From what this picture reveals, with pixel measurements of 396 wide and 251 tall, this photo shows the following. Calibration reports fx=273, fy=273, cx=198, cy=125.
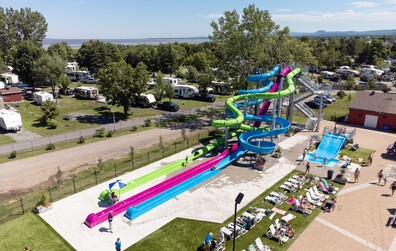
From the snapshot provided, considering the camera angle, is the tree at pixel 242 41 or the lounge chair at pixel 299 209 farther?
the tree at pixel 242 41

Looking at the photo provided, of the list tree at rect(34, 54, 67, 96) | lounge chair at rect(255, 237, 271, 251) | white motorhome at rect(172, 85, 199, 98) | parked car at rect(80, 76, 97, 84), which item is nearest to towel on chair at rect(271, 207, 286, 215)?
lounge chair at rect(255, 237, 271, 251)

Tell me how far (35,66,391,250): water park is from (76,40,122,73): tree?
70.4 m

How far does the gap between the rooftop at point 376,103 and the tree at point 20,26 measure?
103340 mm

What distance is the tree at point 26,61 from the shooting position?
65.7 metres

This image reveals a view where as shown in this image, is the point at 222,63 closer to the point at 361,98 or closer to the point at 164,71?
the point at 361,98

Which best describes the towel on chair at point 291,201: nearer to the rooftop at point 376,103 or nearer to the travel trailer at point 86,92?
the rooftop at point 376,103

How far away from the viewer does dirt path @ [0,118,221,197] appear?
1093 inches

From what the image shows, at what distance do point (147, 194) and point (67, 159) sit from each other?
48.5 ft

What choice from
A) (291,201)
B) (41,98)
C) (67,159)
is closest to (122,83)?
(67,159)

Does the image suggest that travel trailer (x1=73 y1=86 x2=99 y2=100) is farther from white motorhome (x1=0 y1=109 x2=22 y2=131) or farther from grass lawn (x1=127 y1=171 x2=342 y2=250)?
grass lawn (x1=127 y1=171 x2=342 y2=250)

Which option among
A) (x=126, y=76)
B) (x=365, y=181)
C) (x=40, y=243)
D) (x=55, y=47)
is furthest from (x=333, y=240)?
(x=55, y=47)

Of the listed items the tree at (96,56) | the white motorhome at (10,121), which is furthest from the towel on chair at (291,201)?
the tree at (96,56)

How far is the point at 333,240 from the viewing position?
19094 millimetres

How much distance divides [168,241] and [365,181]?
2080 cm
